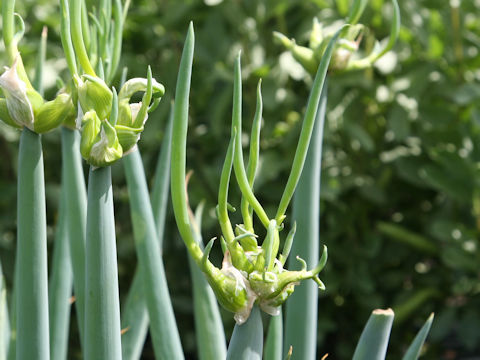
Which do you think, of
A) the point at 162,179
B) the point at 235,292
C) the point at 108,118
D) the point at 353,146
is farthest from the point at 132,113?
the point at 353,146

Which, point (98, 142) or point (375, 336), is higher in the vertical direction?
point (98, 142)

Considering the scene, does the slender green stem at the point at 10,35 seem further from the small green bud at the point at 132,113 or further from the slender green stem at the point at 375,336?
the slender green stem at the point at 375,336

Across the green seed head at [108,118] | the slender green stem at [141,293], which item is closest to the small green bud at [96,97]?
the green seed head at [108,118]

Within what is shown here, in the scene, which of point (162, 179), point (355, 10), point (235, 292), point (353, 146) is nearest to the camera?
point (235, 292)

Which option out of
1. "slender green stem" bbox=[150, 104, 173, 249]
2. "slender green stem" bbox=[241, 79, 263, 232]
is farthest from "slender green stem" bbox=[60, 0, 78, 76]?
"slender green stem" bbox=[150, 104, 173, 249]

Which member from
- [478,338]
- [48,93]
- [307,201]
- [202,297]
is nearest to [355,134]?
[478,338]

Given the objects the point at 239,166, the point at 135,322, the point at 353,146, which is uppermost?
the point at 239,166

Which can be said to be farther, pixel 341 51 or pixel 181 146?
pixel 341 51

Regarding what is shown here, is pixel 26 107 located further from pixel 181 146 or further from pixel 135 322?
pixel 135 322
